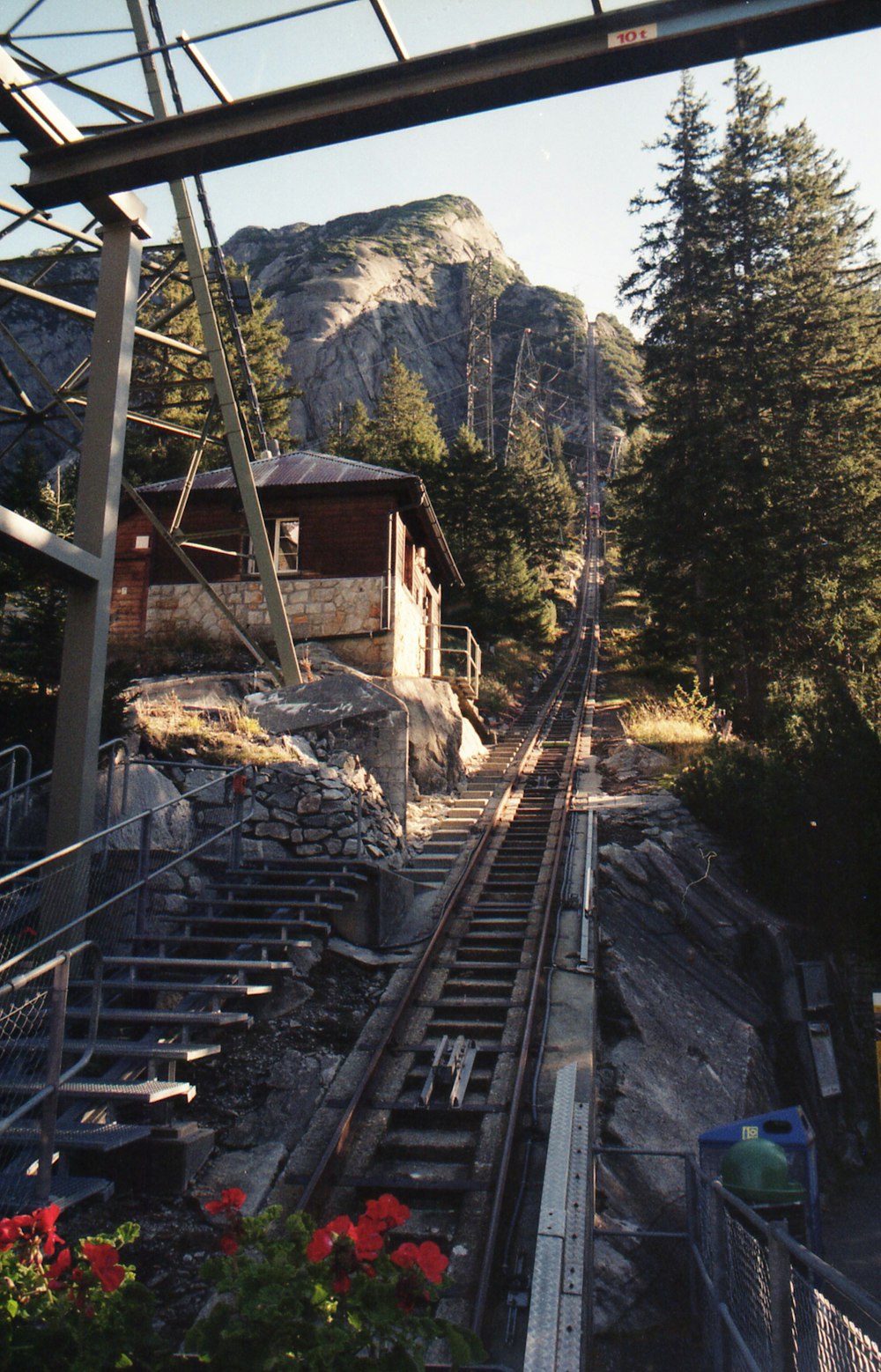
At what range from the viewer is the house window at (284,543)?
71.1 feet

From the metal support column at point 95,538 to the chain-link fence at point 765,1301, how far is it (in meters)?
5.25

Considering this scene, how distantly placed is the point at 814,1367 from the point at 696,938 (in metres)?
8.93

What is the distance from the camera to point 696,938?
1220 centimetres

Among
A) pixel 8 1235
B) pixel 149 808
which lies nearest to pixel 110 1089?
pixel 8 1235

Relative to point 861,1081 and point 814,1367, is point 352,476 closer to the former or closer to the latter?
point 861,1081

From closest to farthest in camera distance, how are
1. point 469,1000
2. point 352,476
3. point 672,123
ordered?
point 469,1000 < point 352,476 < point 672,123

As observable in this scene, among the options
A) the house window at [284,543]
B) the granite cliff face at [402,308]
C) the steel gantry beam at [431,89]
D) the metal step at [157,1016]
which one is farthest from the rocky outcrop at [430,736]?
the granite cliff face at [402,308]

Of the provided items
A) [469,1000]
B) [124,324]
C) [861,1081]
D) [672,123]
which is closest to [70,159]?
[124,324]

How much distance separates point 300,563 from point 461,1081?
598 inches

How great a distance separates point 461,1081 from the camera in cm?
789

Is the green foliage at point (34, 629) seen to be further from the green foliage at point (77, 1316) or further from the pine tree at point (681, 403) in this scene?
the pine tree at point (681, 403)

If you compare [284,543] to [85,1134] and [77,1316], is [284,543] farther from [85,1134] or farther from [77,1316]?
[77,1316]

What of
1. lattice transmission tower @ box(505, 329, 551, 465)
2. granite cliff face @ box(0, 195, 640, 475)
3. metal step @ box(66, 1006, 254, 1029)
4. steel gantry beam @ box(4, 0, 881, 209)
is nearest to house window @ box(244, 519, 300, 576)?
steel gantry beam @ box(4, 0, 881, 209)

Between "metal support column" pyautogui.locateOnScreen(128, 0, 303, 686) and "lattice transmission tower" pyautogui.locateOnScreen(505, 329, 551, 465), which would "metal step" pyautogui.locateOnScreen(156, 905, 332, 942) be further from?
"lattice transmission tower" pyautogui.locateOnScreen(505, 329, 551, 465)
